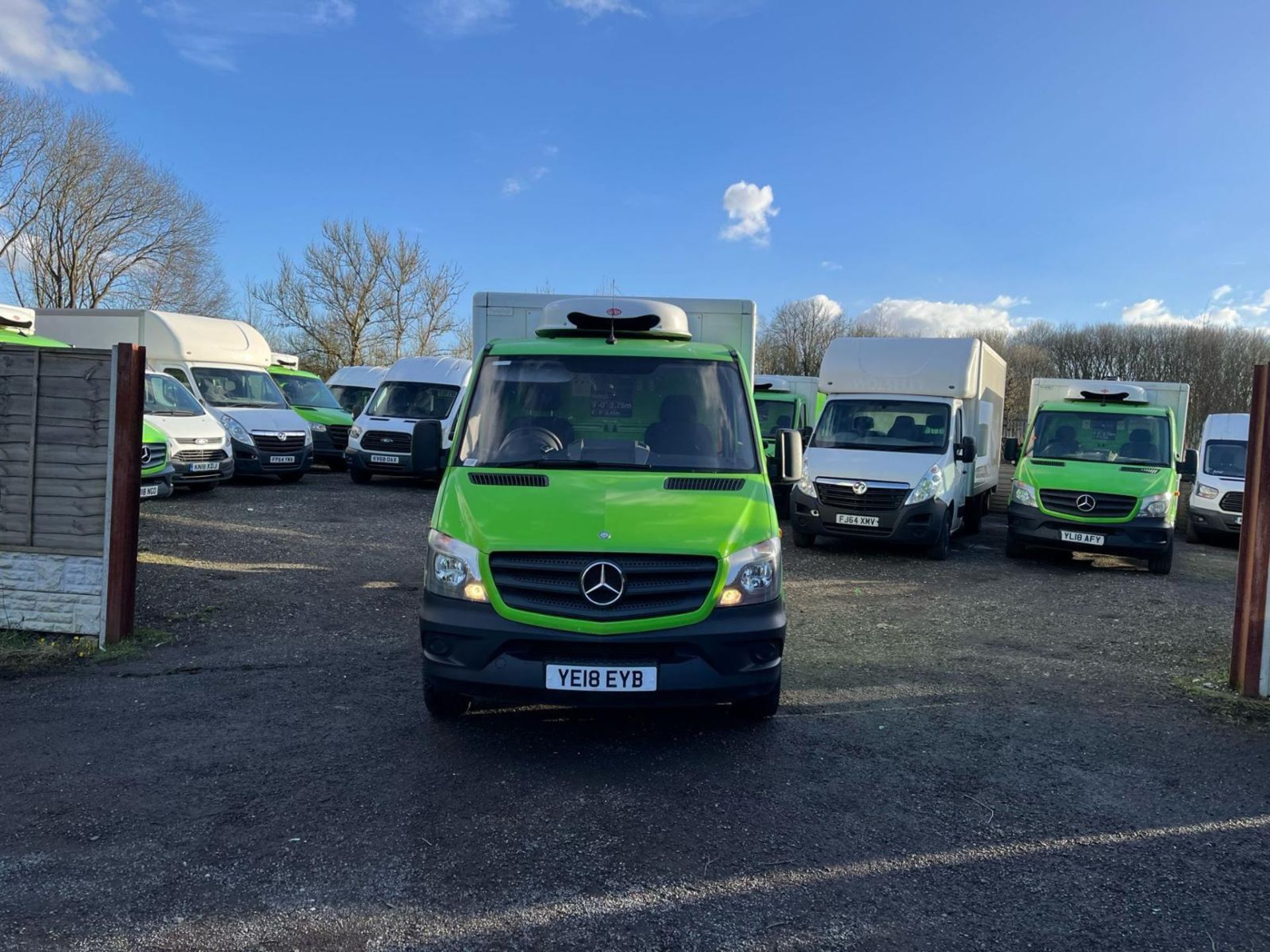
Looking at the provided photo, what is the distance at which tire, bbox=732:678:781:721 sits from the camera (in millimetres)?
→ 4910

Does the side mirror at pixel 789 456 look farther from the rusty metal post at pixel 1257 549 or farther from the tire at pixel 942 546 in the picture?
the tire at pixel 942 546

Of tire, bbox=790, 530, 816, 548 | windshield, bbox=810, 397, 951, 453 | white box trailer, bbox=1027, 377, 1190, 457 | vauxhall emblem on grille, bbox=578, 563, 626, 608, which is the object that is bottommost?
tire, bbox=790, 530, 816, 548

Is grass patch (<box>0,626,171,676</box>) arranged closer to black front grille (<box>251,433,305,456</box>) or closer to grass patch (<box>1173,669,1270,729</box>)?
grass patch (<box>1173,669,1270,729</box>)

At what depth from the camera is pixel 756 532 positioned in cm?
454

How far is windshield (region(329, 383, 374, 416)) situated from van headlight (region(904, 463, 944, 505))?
51.1 ft

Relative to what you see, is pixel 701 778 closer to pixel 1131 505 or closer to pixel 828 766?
pixel 828 766

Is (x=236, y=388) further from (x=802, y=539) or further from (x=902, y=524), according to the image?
(x=902, y=524)

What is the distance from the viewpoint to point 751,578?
14.4ft

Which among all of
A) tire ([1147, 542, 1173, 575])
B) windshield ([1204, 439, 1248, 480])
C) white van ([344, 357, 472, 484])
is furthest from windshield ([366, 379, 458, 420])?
windshield ([1204, 439, 1248, 480])

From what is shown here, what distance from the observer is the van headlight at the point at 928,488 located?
1070cm

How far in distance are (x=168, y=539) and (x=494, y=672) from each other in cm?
766

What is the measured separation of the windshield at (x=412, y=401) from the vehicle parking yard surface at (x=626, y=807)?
9.93 meters

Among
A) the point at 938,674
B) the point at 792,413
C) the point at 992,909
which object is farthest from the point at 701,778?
the point at 792,413

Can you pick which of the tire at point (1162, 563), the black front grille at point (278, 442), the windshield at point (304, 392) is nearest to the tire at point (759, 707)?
the tire at point (1162, 563)
